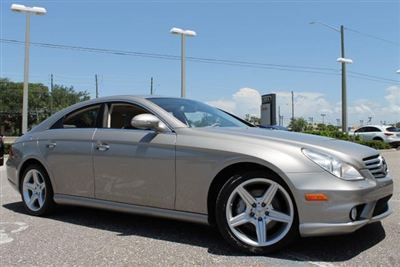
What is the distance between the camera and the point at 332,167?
388 cm

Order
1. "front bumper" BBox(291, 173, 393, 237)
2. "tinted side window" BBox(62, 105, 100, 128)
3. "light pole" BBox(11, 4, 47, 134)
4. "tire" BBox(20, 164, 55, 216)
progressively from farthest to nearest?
"light pole" BBox(11, 4, 47, 134)
"tire" BBox(20, 164, 55, 216)
"tinted side window" BBox(62, 105, 100, 128)
"front bumper" BBox(291, 173, 393, 237)

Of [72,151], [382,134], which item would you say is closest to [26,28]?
[72,151]

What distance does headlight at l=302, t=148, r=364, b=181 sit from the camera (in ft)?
12.7

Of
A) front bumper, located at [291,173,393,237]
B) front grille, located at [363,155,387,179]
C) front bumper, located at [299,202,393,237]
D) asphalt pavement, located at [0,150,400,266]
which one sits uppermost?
front grille, located at [363,155,387,179]

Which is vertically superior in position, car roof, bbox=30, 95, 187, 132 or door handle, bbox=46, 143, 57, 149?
car roof, bbox=30, 95, 187, 132

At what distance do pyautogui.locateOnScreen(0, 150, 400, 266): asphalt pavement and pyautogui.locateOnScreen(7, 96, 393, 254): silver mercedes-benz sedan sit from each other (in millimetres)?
228

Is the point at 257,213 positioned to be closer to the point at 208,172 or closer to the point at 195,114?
the point at 208,172

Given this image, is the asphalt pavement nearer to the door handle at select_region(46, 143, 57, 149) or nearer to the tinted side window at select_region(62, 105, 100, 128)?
the door handle at select_region(46, 143, 57, 149)

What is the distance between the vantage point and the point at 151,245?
14.7 ft

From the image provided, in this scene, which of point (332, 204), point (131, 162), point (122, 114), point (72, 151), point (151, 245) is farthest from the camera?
point (72, 151)

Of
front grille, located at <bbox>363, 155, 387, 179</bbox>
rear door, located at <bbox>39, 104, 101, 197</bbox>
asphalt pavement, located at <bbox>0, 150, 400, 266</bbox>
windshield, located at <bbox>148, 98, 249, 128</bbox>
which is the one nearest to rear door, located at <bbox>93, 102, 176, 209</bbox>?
rear door, located at <bbox>39, 104, 101, 197</bbox>

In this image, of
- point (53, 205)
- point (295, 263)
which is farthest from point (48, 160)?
point (295, 263)

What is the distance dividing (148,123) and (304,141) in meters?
1.50

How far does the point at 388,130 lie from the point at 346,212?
26995 millimetres
